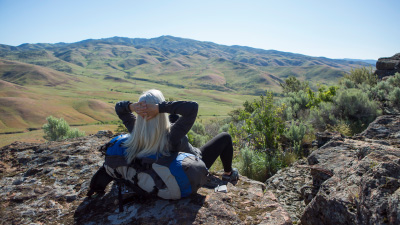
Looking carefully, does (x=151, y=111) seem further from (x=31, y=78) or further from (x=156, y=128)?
(x=31, y=78)

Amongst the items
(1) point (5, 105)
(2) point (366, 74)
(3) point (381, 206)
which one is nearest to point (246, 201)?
(3) point (381, 206)

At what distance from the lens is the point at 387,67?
1480cm

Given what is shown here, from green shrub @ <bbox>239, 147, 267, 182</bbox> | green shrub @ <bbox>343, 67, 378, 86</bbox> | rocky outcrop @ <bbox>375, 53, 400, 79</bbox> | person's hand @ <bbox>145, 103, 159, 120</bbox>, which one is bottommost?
green shrub @ <bbox>239, 147, 267, 182</bbox>

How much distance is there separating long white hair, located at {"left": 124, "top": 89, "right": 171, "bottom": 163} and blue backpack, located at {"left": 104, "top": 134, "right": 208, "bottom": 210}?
94 millimetres

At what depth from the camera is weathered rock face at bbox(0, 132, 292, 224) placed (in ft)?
9.00

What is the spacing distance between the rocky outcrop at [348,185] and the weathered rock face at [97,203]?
456 millimetres

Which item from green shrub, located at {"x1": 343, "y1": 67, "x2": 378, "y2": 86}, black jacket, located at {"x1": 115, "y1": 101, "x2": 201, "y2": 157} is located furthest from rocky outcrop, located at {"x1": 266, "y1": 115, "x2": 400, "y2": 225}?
green shrub, located at {"x1": 343, "y1": 67, "x2": 378, "y2": 86}

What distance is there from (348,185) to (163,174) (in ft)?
7.00

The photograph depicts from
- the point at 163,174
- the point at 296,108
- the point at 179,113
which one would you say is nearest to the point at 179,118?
the point at 179,113

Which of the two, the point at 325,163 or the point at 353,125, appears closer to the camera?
the point at 325,163

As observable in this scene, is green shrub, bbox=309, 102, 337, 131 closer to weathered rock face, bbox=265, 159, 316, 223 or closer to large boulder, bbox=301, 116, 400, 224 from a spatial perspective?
weathered rock face, bbox=265, 159, 316, 223

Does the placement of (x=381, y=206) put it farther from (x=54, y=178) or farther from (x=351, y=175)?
(x=54, y=178)

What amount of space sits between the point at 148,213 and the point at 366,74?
1634 cm

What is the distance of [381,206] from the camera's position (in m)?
1.95
